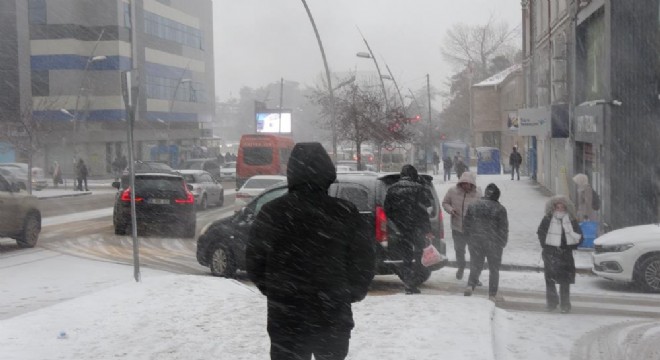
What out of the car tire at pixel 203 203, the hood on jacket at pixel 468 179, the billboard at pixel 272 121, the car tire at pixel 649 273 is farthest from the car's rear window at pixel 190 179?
the billboard at pixel 272 121

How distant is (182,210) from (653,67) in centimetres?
1120

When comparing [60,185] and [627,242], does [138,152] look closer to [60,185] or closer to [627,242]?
[60,185]

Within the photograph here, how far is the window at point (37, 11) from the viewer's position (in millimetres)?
66562

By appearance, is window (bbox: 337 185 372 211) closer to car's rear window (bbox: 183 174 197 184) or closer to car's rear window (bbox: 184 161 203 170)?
car's rear window (bbox: 183 174 197 184)

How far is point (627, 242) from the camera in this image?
42.8 feet

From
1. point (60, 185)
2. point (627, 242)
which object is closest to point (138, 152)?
point (60, 185)

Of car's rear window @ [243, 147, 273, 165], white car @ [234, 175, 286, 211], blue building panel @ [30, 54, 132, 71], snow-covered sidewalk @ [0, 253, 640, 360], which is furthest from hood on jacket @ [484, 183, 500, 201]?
blue building panel @ [30, 54, 132, 71]

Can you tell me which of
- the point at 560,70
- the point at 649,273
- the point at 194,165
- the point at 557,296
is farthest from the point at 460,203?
the point at 194,165

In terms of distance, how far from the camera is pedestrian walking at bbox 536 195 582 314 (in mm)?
10734

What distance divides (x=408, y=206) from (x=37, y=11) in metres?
62.2

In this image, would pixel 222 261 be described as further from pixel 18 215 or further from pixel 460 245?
pixel 18 215

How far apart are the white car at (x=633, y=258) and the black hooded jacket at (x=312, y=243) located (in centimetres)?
933

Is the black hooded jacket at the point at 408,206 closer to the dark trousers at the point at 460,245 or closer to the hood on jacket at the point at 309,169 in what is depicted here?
the dark trousers at the point at 460,245

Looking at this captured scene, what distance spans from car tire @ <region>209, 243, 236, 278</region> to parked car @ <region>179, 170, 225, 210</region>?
671 inches
